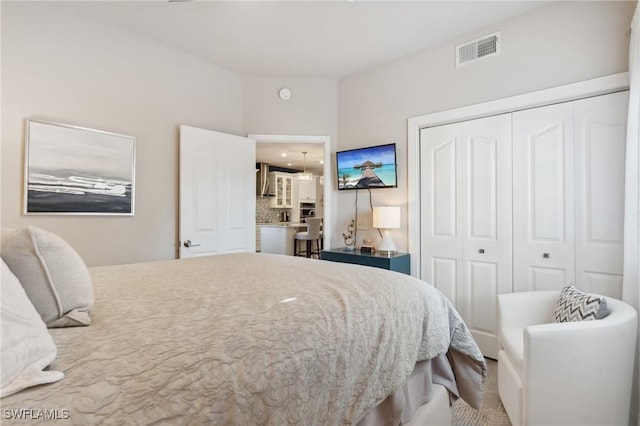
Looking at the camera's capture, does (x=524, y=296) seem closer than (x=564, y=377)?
No

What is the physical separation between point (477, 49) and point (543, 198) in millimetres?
1409

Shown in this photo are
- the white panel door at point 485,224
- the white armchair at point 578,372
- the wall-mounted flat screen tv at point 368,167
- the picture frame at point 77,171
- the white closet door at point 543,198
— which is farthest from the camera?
the wall-mounted flat screen tv at point 368,167

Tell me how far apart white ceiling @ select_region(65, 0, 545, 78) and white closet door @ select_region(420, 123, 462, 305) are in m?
0.89

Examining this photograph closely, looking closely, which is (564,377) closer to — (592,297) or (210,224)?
(592,297)

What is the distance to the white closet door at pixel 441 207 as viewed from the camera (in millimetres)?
2975

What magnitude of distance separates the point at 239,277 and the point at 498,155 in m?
2.40

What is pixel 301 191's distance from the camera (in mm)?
9398

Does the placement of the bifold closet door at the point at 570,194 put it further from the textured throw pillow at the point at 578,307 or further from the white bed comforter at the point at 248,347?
the white bed comforter at the point at 248,347

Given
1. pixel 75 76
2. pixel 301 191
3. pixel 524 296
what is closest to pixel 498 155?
pixel 524 296

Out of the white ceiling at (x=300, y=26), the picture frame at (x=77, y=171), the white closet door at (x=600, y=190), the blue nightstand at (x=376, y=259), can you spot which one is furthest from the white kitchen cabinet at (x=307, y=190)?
the white closet door at (x=600, y=190)

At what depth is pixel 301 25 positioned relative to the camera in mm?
2725

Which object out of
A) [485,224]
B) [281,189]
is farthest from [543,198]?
[281,189]

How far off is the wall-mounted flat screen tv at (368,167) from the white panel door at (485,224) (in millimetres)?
696

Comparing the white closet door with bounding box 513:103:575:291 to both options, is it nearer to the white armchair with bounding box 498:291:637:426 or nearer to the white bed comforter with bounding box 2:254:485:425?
the white armchair with bounding box 498:291:637:426
